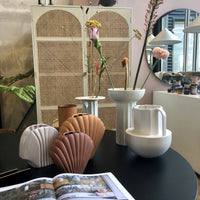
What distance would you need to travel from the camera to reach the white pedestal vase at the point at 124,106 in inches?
31.2

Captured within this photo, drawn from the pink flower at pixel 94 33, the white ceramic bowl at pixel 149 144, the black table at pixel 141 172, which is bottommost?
the black table at pixel 141 172

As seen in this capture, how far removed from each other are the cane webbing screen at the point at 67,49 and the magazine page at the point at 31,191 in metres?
1.56

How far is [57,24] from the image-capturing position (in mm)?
1961

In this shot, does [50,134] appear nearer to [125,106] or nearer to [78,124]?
[78,124]

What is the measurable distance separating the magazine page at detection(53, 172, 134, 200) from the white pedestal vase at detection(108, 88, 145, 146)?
305mm

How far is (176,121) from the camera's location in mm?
2012

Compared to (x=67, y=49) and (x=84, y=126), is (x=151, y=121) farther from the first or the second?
(x=67, y=49)

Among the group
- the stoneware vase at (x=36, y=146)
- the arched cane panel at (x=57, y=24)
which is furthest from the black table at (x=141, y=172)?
the arched cane panel at (x=57, y=24)

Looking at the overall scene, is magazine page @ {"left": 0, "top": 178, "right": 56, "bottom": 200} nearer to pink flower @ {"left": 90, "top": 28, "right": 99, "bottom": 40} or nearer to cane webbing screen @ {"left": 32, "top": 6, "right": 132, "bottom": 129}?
pink flower @ {"left": 90, "top": 28, "right": 99, "bottom": 40}

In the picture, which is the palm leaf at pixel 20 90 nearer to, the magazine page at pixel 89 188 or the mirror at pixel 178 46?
the magazine page at pixel 89 188

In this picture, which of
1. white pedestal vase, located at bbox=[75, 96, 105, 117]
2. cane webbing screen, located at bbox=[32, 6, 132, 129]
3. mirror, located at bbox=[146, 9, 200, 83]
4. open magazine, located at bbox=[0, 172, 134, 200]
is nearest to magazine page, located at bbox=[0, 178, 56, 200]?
open magazine, located at bbox=[0, 172, 134, 200]

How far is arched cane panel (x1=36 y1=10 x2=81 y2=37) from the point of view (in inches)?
76.0

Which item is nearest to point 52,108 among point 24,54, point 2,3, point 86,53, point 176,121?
point 86,53

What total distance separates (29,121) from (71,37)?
1371 mm
